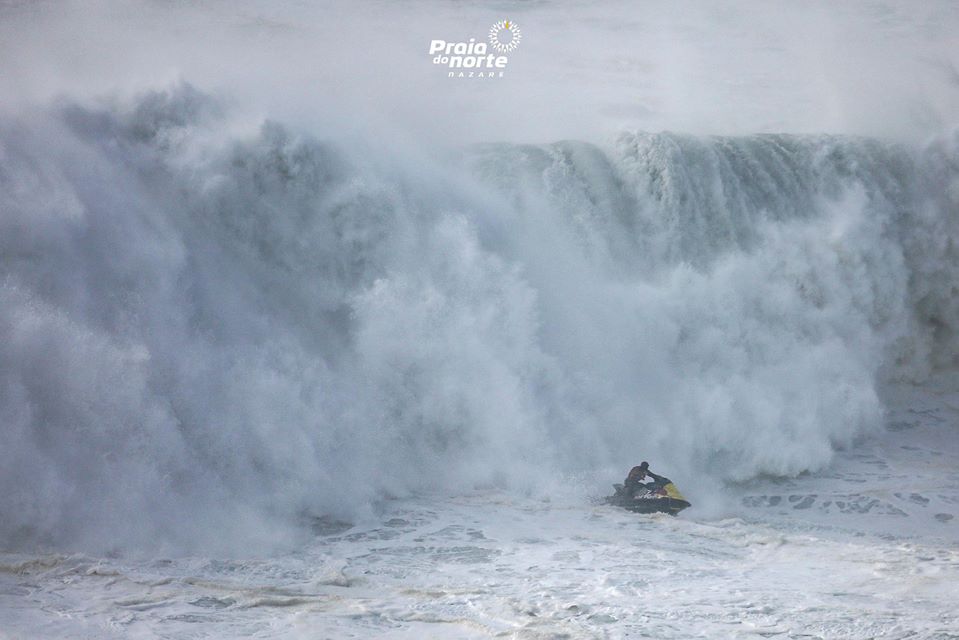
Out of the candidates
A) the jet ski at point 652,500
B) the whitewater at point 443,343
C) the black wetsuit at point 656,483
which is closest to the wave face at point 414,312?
the whitewater at point 443,343

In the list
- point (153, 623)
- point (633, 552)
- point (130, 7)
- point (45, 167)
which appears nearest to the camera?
point (153, 623)

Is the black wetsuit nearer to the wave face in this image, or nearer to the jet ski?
the jet ski

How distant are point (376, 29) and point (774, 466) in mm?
12785

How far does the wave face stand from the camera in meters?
11.1

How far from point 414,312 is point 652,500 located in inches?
164

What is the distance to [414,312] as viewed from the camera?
13.9 meters

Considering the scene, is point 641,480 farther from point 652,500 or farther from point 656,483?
point 652,500

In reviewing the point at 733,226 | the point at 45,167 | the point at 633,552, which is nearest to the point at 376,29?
the point at 733,226

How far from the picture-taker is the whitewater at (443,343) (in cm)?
977

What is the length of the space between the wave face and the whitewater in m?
0.05

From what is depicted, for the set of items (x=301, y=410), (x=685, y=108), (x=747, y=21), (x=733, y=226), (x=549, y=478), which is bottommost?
(x=549, y=478)

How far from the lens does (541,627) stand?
27.9 ft

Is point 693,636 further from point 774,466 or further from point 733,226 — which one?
point 733,226

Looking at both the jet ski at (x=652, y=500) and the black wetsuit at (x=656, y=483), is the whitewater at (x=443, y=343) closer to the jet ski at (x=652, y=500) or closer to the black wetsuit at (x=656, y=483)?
the jet ski at (x=652, y=500)
